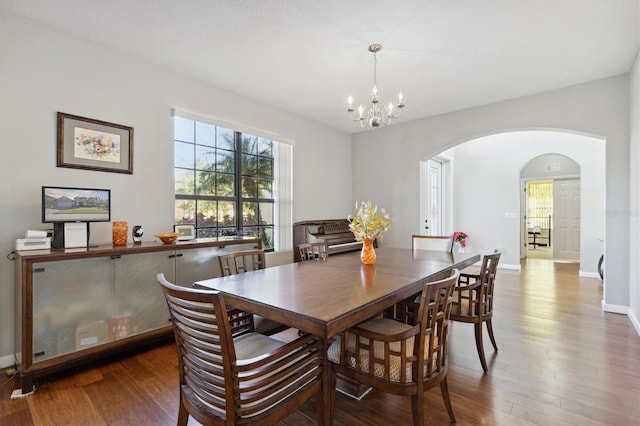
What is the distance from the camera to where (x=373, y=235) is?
2484mm

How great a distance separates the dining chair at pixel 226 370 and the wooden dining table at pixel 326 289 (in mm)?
129

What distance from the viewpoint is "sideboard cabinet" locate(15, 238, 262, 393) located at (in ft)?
6.66

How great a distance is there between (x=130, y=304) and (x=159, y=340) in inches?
21.7

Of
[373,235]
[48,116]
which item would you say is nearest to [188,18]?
[48,116]

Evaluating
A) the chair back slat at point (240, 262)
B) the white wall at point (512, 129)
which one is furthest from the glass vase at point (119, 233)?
the white wall at point (512, 129)

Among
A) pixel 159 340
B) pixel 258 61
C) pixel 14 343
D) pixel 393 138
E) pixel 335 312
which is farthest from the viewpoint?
pixel 393 138

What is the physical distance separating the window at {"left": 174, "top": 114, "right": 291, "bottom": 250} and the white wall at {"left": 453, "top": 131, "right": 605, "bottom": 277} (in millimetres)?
4429

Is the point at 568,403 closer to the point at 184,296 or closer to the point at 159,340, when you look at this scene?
the point at 184,296

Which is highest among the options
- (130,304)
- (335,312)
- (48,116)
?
(48,116)

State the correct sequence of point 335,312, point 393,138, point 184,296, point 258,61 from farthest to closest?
1. point 393,138
2. point 258,61
3. point 335,312
4. point 184,296

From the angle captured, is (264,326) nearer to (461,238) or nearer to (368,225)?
(368,225)

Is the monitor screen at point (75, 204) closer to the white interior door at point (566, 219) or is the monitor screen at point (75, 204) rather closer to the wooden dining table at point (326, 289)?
the wooden dining table at point (326, 289)

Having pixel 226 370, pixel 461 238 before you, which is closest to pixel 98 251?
pixel 226 370

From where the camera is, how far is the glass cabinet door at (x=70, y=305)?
6.77 feet
